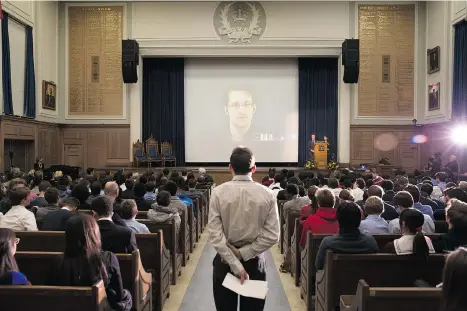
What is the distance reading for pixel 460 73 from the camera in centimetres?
1234

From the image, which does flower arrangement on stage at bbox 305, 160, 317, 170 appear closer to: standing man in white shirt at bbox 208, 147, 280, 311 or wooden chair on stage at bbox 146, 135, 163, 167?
wooden chair on stage at bbox 146, 135, 163, 167

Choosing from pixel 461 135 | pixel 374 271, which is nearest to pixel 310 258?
pixel 374 271

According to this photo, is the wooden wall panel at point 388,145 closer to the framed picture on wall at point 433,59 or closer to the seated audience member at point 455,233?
the framed picture on wall at point 433,59

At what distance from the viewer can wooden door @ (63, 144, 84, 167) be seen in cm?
1523

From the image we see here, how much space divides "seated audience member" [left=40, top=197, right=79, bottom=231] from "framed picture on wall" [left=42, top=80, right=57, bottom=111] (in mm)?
10528

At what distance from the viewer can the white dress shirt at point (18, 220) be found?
4297mm

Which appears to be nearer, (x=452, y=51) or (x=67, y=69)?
(x=452, y=51)

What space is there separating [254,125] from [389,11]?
5.92 m

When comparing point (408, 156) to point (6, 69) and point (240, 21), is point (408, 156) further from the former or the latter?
point (6, 69)

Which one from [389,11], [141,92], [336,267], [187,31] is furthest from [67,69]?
[336,267]

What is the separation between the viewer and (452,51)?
512 inches

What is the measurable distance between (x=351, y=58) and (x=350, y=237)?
1191cm

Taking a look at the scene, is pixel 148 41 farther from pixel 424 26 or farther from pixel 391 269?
pixel 391 269

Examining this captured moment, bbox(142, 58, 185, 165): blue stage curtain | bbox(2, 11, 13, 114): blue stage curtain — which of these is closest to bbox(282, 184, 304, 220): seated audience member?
bbox(2, 11, 13, 114): blue stage curtain
